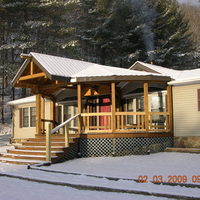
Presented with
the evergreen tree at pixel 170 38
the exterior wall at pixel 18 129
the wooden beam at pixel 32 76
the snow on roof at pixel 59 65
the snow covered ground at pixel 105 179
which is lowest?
the snow covered ground at pixel 105 179

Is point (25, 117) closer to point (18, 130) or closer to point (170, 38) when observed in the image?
point (18, 130)

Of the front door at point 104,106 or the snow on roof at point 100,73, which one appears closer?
the snow on roof at point 100,73

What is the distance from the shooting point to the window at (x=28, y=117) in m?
18.4

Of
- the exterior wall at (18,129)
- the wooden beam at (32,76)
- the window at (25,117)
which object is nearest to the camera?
the wooden beam at (32,76)

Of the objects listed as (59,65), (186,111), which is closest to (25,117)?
(59,65)

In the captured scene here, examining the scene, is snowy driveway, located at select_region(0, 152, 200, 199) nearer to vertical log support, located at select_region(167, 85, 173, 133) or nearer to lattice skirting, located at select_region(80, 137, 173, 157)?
lattice skirting, located at select_region(80, 137, 173, 157)

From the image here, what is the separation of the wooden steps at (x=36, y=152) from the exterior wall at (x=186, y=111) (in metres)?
4.51

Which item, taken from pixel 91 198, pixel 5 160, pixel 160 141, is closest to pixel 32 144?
pixel 5 160

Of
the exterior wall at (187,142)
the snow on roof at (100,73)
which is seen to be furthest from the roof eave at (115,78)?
the exterior wall at (187,142)

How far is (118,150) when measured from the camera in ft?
38.9

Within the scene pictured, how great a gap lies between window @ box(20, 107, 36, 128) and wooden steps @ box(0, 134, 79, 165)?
5595 mm

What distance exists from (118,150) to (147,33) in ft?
67.9

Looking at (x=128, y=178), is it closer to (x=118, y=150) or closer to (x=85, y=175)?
(x=85, y=175)

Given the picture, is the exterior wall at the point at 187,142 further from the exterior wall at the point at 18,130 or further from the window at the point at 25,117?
the window at the point at 25,117
